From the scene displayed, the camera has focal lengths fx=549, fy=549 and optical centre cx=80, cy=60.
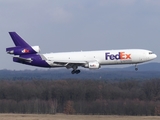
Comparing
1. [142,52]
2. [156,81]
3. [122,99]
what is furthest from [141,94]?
[142,52]

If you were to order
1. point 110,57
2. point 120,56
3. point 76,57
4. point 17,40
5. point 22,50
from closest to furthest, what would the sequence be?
point 120,56, point 110,57, point 76,57, point 22,50, point 17,40

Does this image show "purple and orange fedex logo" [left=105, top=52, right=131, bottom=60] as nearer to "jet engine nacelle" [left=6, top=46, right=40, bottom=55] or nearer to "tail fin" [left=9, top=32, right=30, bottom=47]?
"jet engine nacelle" [left=6, top=46, right=40, bottom=55]

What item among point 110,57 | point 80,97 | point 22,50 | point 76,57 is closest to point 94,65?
point 110,57

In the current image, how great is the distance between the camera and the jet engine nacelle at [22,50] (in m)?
85.8

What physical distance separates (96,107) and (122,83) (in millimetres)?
27188

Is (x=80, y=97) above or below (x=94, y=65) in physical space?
below

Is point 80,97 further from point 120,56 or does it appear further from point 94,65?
point 120,56

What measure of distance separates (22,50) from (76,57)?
8.83 m

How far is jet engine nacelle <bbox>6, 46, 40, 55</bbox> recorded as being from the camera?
8582cm

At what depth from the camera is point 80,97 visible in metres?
127

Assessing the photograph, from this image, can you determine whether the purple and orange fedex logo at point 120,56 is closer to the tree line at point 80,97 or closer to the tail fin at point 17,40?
the tail fin at point 17,40

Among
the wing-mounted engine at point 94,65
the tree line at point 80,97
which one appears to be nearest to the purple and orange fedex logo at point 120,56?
the wing-mounted engine at point 94,65

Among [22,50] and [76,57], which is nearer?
[76,57]

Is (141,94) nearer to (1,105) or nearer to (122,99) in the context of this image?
(122,99)
